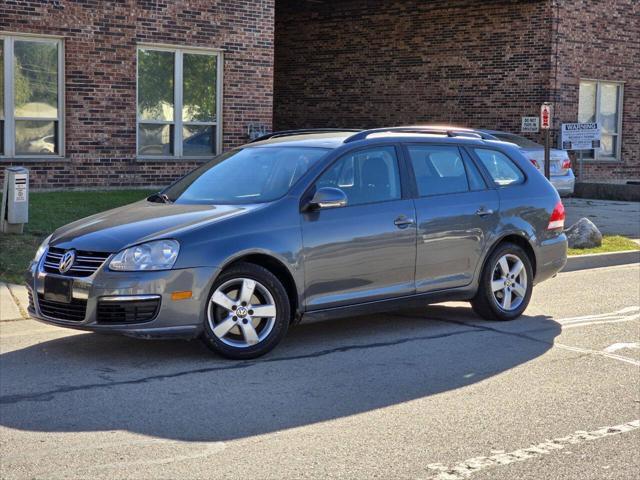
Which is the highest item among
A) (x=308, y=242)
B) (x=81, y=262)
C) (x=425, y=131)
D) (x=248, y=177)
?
(x=425, y=131)

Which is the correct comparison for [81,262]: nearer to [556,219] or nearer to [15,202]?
[556,219]

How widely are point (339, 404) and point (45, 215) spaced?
339 inches

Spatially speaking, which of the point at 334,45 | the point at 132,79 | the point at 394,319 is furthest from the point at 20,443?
the point at 334,45

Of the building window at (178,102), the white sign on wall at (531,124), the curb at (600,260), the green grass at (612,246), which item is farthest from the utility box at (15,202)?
the white sign on wall at (531,124)

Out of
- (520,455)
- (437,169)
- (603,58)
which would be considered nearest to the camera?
(520,455)

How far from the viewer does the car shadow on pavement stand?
236 inches

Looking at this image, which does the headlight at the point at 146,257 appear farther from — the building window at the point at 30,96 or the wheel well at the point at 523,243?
the building window at the point at 30,96

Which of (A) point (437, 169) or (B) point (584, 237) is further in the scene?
(B) point (584, 237)

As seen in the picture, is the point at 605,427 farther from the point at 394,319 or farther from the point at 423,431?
the point at 394,319

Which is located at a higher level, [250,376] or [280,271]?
[280,271]

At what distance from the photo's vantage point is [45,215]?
1391 cm

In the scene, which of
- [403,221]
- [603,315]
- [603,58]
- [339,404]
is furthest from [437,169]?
[603,58]

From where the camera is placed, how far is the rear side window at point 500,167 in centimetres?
919

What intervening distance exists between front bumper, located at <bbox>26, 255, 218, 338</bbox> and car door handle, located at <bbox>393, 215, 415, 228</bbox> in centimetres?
173
